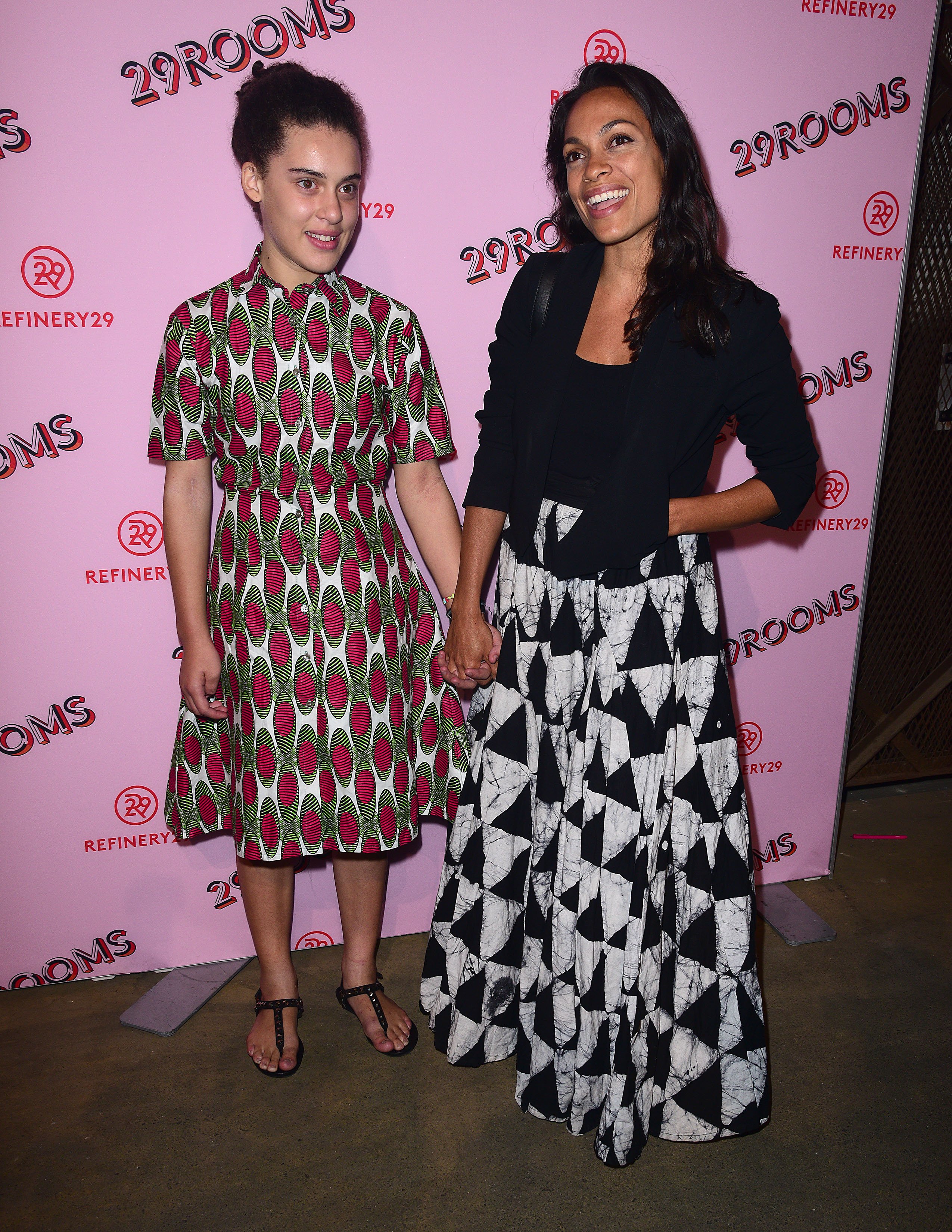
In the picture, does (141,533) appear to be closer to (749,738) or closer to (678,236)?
(678,236)

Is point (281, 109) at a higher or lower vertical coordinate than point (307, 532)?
higher

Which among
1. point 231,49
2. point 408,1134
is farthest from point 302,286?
point 408,1134

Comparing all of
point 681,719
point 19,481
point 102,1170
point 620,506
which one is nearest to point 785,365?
point 620,506

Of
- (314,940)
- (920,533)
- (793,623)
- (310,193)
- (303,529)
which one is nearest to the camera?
(310,193)

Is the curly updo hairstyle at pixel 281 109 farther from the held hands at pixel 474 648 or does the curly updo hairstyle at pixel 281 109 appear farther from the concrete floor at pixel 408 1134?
the concrete floor at pixel 408 1134

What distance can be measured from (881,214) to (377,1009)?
2278 millimetres

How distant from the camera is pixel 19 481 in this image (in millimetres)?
1939

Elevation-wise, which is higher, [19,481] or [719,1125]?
[19,481]

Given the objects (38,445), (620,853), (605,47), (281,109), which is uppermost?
(605,47)

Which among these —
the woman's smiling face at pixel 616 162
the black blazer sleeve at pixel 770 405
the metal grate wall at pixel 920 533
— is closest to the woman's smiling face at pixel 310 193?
the woman's smiling face at pixel 616 162

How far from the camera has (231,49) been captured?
1817 mm

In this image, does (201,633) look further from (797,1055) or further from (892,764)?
(892,764)

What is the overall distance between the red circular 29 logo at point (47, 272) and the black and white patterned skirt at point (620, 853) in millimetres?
1056

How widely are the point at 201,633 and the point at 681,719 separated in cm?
96
